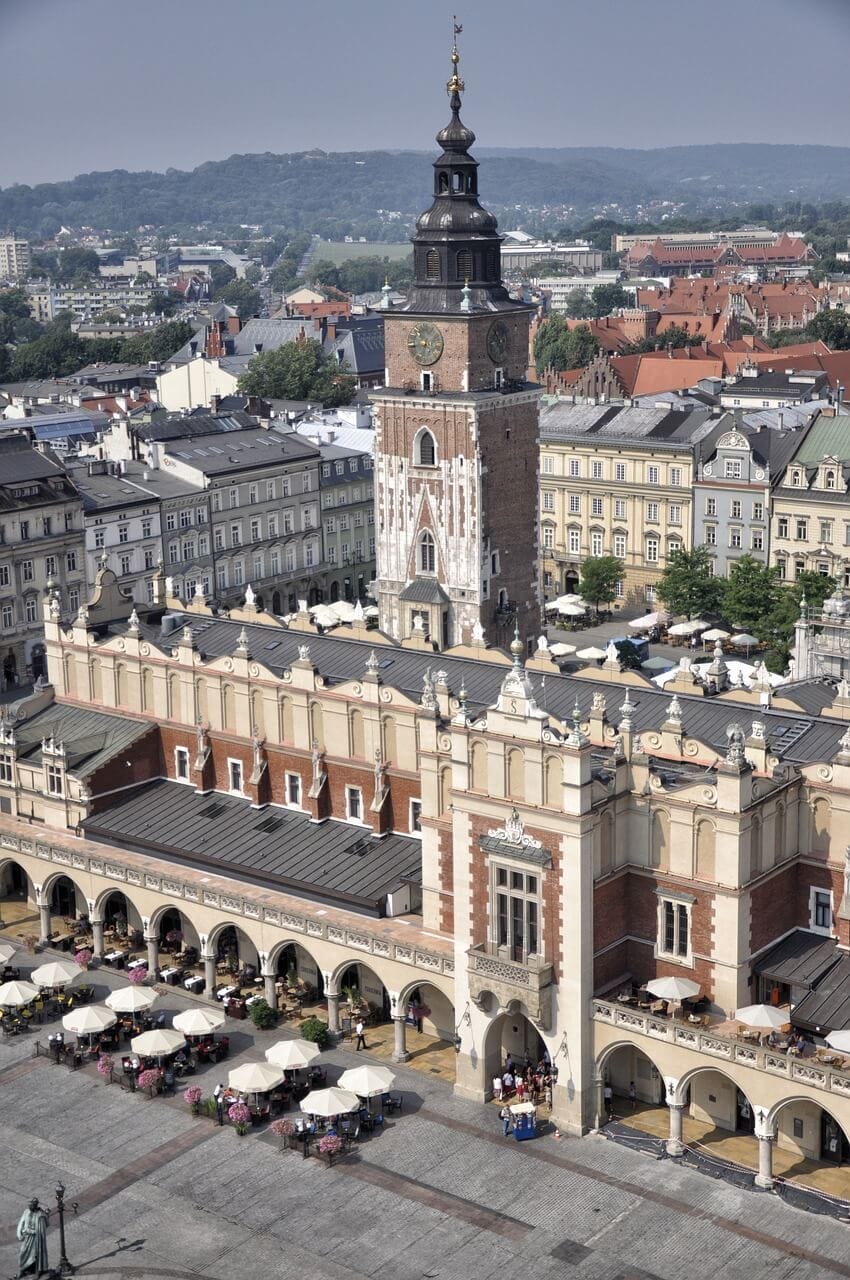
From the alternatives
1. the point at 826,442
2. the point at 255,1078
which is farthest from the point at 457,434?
the point at 255,1078

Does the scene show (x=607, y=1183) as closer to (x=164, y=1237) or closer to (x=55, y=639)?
(x=164, y=1237)

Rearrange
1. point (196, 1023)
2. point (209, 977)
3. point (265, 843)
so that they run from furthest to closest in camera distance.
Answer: point (265, 843) → point (209, 977) → point (196, 1023)

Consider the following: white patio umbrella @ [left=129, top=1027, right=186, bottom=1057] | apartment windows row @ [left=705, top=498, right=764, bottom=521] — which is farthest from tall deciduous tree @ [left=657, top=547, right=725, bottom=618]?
white patio umbrella @ [left=129, top=1027, right=186, bottom=1057]

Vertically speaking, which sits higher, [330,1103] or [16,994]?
[330,1103]

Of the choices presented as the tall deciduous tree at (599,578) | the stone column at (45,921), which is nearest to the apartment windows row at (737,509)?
the tall deciduous tree at (599,578)

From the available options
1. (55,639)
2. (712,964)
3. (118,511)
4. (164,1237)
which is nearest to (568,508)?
(118,511)

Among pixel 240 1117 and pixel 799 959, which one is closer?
pixel 240 1117

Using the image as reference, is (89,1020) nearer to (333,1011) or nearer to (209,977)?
(209,977)
